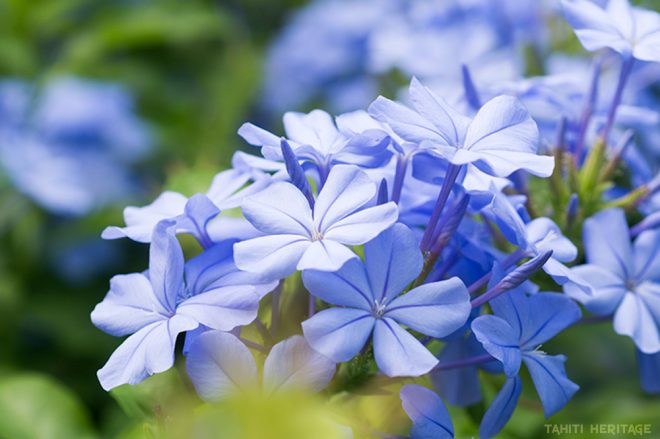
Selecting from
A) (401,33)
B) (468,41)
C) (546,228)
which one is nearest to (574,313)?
(546,228)

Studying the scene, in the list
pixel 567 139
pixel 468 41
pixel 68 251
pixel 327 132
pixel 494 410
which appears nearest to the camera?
pixel 494 410

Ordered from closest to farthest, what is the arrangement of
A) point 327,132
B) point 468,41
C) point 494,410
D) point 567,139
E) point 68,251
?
point 494,410 < point 327,132 < point 567,139 < point 468,41 < point 68,251

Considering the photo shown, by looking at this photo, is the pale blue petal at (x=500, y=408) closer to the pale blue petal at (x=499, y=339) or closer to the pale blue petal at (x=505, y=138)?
the pale blue petal at (x=499, y=339)

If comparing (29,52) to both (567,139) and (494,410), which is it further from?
(494,410)

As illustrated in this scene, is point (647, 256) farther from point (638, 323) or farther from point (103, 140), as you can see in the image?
point (103, 140)

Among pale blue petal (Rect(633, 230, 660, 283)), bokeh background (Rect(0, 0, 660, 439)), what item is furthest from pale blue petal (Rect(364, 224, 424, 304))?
bokeh background (Rect(0, 0, 660, 439))

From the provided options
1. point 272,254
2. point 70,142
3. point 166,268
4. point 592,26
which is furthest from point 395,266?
point 70,142

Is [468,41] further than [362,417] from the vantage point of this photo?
Yes

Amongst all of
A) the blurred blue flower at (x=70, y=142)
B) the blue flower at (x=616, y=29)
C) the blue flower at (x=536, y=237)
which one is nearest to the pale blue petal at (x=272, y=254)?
the blue flower at (x=536, y=237)
